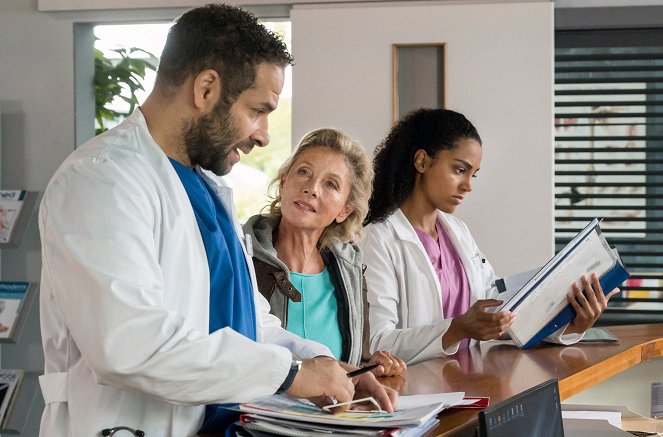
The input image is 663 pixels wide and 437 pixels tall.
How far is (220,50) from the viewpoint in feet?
5.45

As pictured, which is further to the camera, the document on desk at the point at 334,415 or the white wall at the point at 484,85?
the white wall at the point at 484,85

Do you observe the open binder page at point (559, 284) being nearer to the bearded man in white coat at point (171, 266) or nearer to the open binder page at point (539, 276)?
the open binder page at point (539, 276)

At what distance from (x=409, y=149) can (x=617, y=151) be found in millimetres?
1546

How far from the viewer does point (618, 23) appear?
4.20 meters

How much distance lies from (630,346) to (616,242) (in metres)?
1.56

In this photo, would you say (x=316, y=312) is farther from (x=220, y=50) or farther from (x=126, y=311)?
(x=126, y=311)

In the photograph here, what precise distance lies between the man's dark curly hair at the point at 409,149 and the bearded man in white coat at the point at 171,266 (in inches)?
49.5

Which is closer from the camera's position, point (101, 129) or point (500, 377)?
point (500, 377)

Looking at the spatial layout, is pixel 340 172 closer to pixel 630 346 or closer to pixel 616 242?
pixel 630 346

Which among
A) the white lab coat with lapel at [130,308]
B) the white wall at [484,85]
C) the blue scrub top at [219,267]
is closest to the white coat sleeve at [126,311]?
the white lab coat with lapel at [130,308]

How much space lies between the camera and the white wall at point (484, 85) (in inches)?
159

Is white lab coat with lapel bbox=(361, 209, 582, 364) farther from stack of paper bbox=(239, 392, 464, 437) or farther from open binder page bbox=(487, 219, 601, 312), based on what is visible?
stack of paper bbox=(239, 392, 464, 437)

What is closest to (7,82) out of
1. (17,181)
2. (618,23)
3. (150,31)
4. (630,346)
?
(17,181)

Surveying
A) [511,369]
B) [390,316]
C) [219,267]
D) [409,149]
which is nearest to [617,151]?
[409,149]
